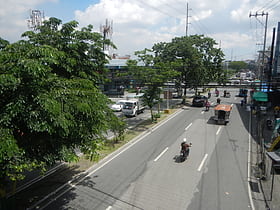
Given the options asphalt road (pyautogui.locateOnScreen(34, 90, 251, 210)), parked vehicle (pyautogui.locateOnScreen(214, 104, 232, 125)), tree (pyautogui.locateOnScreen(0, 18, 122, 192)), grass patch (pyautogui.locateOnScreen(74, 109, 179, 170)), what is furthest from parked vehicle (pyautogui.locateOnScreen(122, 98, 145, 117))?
tree (pyautogui.locateOnScreen(0, 18, 122, 192))

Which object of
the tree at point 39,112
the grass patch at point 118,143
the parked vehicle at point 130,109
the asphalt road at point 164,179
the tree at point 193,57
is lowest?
the asphalt road at point 164,179

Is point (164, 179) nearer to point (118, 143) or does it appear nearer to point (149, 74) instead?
point (118, 143)

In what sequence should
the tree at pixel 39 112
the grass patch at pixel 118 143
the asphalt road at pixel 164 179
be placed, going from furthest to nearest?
the grass patch at pixel 118 143, the asphalt road at pixel 164 179, the tree at pixel 39 112

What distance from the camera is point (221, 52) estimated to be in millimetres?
36875

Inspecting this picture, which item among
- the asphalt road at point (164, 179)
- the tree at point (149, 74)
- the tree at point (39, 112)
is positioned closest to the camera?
the tree at point (39, 112)

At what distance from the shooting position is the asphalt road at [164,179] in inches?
379

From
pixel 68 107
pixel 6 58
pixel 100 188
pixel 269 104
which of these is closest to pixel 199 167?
pixel 100 188

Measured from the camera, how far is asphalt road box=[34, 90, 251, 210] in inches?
379

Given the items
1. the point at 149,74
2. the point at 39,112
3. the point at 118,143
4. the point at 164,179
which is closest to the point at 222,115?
the point at 149,74

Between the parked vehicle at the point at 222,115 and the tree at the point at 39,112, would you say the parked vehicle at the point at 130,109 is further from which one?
the tree at the point at 39,112

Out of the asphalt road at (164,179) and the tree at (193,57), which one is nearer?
the asphalt road at (164,179)

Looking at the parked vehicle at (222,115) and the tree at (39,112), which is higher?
the tree at (39,112)

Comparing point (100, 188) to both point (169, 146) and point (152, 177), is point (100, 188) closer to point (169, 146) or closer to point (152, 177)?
point (152, 177)

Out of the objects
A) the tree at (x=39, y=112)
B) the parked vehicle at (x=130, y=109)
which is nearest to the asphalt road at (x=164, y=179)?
the tree at (x=39, y=112)
